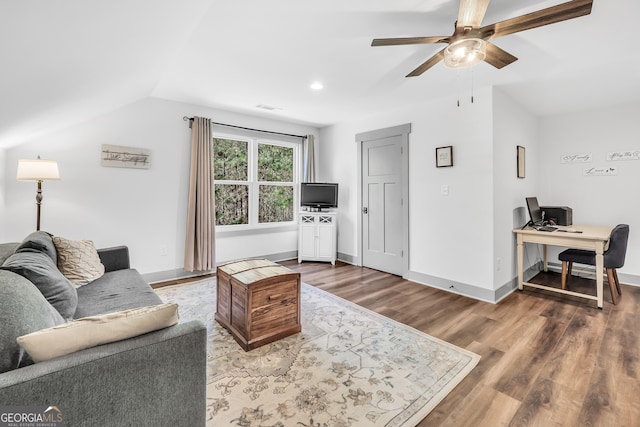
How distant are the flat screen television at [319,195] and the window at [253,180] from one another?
353mm

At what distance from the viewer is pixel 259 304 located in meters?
2.27

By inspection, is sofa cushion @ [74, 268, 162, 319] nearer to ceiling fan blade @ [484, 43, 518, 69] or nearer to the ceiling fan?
the ceiling fan

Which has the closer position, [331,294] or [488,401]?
[488,401]

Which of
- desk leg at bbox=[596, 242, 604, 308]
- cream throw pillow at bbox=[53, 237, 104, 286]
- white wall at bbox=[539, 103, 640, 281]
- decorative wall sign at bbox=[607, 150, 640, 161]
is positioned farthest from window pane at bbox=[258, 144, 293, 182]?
decorative wall sign at bbox=[607, 150, 640, 161]

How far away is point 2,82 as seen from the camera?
58.2 inches

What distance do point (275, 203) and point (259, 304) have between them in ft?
10.0

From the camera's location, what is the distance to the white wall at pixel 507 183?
3277mm

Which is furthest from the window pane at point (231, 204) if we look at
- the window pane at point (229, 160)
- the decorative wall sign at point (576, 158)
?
the decorative wall sign at point (576, 158)

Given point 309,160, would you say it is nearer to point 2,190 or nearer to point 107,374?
point 2,190

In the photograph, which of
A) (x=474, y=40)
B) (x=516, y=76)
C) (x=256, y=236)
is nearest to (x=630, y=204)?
(x=516, y=76)

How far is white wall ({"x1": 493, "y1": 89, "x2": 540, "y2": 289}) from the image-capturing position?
3277mm

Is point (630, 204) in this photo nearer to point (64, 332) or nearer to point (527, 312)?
point (527, 312)

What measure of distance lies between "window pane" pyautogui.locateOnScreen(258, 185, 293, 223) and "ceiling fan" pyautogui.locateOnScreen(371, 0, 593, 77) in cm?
347

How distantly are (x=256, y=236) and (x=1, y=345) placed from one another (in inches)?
156
